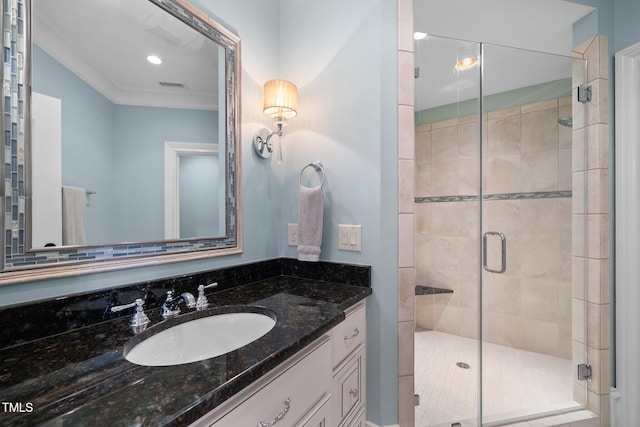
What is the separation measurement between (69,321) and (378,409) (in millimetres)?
1338

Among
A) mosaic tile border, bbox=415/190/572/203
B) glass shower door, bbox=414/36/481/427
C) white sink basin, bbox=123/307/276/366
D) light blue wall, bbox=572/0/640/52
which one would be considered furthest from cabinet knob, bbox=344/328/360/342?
light blue wall, bbox=572/0/640/52

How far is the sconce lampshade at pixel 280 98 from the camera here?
1414 millimetres

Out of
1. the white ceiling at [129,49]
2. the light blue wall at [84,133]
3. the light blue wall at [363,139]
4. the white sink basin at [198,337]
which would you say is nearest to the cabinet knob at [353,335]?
the light blue wall at [363,139]

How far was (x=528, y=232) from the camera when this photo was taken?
1.90 metres

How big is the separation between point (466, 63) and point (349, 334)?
1743 mm

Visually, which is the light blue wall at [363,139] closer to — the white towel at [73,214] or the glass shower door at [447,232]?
the glass shower door at [447,232]

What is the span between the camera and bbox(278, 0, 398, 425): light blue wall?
4.41 feet

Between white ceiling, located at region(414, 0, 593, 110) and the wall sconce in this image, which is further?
white ceiling, located at region(414, 0, 593, 110)

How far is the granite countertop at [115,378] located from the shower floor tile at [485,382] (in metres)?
1.15

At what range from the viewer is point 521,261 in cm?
190

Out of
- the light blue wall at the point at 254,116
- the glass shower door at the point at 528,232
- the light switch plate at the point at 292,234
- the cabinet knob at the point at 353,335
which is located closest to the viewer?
the cabinet knob at the point at 353,335

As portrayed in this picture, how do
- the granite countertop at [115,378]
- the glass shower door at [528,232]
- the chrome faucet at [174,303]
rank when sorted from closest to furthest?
the granite countertop at [115,378] < the chrome faucet at [174,303] < the glass shower door at [528,232]

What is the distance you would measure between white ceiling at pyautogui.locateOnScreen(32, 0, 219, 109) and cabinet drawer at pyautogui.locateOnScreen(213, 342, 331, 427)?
1074mm

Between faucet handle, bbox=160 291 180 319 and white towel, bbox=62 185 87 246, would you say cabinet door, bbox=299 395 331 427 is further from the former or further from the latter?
white towel, bbox=62 185 87 246
